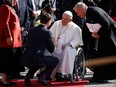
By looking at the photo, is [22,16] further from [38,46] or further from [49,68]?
[49,68]

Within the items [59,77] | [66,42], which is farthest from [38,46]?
[59,77]

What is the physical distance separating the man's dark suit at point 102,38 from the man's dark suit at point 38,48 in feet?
3.21

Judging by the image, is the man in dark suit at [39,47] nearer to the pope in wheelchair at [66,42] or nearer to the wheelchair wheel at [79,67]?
the pope in wheelchair at [66,42]

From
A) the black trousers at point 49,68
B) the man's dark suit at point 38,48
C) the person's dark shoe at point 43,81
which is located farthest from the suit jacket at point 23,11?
the person's dark shoe at point 43,81

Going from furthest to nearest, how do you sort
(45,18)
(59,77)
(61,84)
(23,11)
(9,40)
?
1. (23,11)
2. (59,77)
3. (61,84)
4. (45,18)
5. (9,40)

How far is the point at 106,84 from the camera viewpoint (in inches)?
361

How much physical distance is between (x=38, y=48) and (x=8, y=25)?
73 centimetres

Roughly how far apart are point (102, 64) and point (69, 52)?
726mm

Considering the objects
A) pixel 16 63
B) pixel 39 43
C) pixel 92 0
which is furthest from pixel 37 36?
pixel 92 0

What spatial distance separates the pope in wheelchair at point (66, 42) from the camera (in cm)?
945

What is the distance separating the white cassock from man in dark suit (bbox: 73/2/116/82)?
309 millimetres

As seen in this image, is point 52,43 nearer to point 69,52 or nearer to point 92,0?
point 69,52

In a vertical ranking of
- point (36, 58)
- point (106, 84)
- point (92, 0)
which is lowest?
point (106, 84)

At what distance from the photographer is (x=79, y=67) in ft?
32.2
